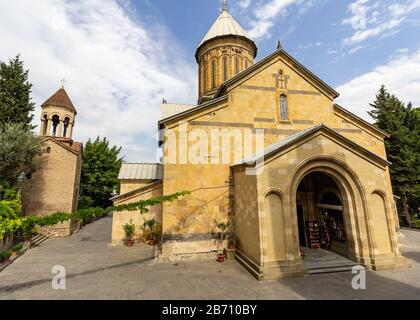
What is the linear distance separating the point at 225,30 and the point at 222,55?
8.42ft

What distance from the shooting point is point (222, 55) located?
19.5 metres

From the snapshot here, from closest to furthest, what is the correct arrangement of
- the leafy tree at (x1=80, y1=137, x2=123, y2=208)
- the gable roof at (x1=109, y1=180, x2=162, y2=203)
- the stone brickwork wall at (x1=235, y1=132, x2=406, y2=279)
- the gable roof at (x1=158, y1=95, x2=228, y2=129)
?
the stone brickwork wall at (x1=235, y1=132, x2=406, y2=279) → the gable roof at (x1=158, y1=95, x2=228, y2=129) → the gable roof at (x1=109, y1=180, x2=162, y2=203) → the leafy tree at (x1=80, y1=137, x2=123, y2=208)

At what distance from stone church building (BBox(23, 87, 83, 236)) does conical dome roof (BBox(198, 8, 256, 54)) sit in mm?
14425

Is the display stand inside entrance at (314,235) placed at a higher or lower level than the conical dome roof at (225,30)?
lower

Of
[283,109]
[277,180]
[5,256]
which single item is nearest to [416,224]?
[283,109]

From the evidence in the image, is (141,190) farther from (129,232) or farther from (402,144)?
(402,144)

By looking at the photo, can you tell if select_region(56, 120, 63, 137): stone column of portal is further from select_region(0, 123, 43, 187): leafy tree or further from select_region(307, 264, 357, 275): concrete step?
select_region(307, 264, 357, 275): concrete step

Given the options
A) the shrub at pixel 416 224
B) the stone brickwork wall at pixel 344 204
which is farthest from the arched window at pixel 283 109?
the shrub at pixel 416 224

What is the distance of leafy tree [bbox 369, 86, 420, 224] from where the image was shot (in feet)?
65.3

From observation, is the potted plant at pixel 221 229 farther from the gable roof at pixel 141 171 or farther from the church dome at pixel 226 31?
the church dome at pixel 226 31

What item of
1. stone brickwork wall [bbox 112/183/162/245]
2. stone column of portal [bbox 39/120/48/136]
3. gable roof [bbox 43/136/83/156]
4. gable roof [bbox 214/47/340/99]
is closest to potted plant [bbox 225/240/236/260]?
stone brickwork wall [bbox 112/183/162/245]

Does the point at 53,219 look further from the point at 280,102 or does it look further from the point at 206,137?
the point at 280,102

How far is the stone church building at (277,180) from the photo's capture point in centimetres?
859

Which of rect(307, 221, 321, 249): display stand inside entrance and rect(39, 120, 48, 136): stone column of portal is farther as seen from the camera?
rect(39, 120, 48, 136): stone column of portal
